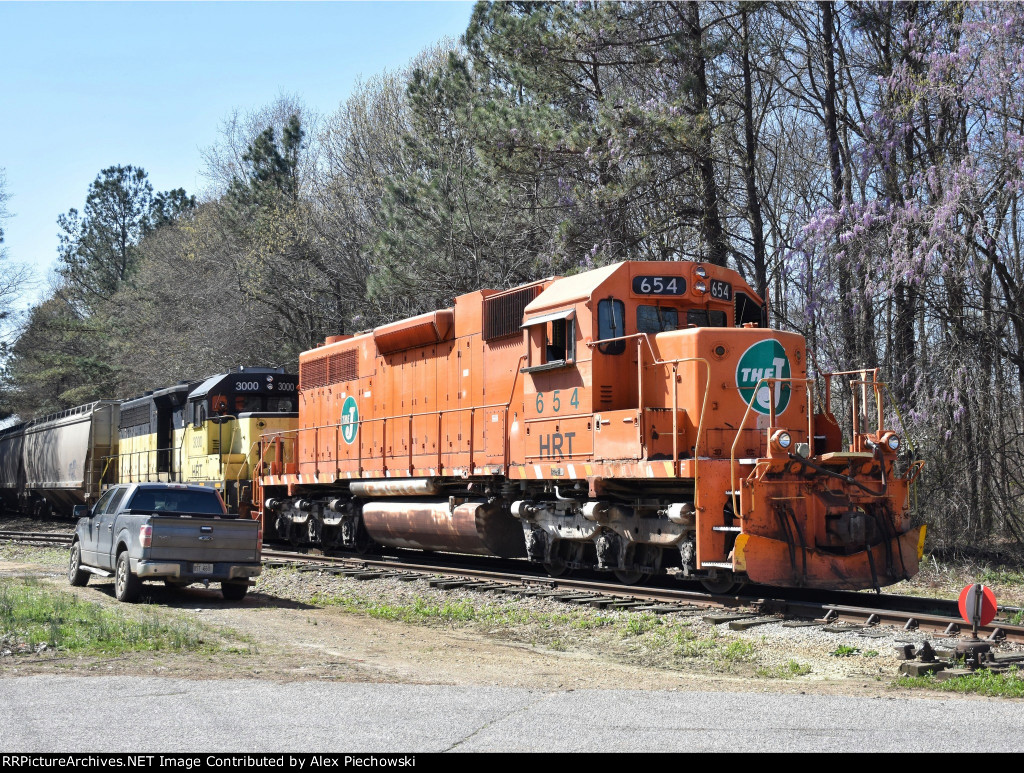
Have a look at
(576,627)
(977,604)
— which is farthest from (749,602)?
(977,604)

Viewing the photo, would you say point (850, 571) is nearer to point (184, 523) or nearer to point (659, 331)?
point (659, 331)

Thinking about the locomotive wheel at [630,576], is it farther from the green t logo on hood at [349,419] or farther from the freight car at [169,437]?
the freight car at [169,437]

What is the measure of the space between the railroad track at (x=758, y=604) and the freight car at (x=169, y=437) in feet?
24.6

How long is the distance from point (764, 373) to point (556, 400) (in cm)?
272

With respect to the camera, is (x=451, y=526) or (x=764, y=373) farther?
(x=451, y=526)

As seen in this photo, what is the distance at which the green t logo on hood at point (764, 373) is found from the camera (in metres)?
12.1

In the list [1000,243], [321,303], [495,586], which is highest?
[321,303]

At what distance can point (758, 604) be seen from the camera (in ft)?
36.5

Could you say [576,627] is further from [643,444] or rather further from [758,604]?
[643,444]

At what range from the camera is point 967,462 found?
17.0 m

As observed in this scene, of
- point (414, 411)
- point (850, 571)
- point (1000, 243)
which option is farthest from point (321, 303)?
point (850, 571)

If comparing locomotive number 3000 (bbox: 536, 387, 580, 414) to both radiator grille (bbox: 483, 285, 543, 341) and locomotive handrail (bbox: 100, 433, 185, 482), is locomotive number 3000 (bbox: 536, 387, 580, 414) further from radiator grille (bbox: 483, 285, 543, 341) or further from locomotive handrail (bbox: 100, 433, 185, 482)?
locomotive handrail (bbox: 100, 433, 185, 482)

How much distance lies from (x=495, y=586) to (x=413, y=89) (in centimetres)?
1860

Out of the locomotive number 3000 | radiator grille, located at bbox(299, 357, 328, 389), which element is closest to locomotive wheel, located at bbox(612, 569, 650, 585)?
the locomotive number 3000
